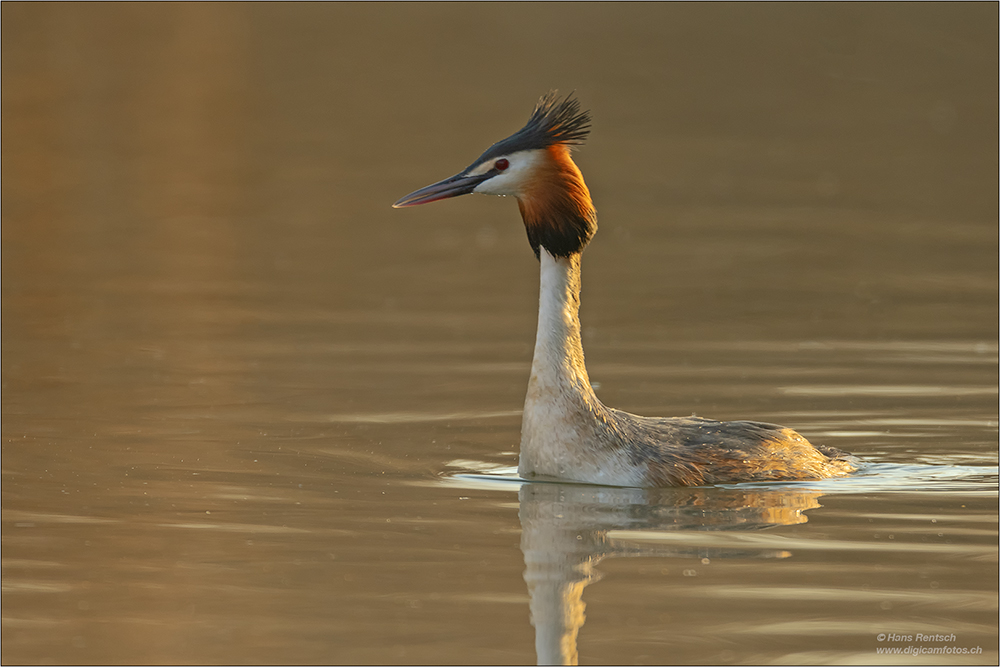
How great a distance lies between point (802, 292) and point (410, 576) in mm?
9708

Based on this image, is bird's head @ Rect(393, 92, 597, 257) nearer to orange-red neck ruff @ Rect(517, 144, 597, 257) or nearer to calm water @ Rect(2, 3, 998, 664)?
orange-red neck ruff @ Rect(517, 144, 597, 257)

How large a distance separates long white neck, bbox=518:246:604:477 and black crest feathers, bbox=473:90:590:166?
0.64 metres

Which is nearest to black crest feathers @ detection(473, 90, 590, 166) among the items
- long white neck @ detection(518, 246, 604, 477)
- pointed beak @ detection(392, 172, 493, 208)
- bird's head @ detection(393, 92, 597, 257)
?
bird's head @ detection(393, 92, 597, 257)

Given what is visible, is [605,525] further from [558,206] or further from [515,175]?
[515,175]

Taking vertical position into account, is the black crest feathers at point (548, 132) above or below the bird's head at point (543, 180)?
above

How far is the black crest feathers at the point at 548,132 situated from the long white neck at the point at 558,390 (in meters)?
0.64

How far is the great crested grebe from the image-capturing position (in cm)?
995

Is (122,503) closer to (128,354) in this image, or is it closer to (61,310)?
(128,354)

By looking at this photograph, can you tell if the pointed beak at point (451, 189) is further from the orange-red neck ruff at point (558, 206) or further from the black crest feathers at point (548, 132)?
the orange-red neck ruff at point (558, 206)

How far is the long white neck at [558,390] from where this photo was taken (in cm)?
996

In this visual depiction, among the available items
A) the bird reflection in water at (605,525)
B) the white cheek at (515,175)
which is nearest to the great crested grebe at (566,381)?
the white cheek at (515,175)

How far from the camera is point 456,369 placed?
13.4 m

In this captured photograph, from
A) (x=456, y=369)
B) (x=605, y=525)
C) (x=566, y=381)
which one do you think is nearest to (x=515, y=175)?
(x=566, y=381)

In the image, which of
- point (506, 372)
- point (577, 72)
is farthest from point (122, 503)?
point (577, 72)
